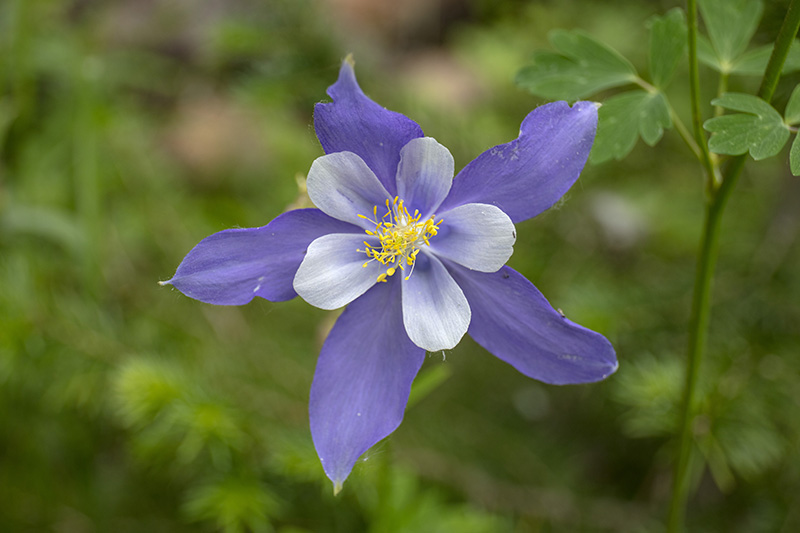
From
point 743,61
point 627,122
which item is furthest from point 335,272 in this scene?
point 743,61

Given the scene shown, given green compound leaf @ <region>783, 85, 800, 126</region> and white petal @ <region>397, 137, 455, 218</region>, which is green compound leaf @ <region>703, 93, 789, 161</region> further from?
white petal @ <region>397, 137, 455, 218</region>

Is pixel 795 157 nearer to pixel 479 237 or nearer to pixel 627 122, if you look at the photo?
pixel 627 122

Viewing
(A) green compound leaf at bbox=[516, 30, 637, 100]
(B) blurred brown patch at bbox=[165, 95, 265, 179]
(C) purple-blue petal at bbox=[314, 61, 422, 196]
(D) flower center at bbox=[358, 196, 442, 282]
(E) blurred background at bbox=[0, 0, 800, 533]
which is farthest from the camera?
(B) blurred brown patch at bbox=[165, 95, 265, 179]

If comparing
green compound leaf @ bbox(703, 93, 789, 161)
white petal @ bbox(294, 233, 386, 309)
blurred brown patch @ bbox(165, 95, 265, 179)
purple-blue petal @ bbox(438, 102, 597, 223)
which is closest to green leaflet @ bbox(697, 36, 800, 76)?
green compound leaf @ bbox(703, 93, 789, 161)

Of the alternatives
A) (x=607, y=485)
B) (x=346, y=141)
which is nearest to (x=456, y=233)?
Answer: (x=346, y=141)

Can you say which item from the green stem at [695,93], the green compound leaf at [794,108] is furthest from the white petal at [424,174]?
the green compound leaf at [794,108]
